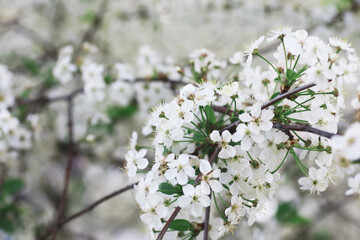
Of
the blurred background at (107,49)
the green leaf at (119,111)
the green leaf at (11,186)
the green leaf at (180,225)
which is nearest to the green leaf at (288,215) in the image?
the blurred background at (107,49)

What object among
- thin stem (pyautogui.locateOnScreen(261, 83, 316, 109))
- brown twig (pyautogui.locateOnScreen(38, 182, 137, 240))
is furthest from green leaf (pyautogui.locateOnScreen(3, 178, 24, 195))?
thin stem (pyautogui.locateOnScreen(261, 83, 316, 109))

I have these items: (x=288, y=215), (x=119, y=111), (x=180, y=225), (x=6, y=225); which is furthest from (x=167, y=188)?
(x=288, y=215)

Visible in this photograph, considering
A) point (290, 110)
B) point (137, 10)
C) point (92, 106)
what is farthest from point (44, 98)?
point (290, 110)

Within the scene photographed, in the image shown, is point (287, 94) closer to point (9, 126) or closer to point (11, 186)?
point (9, 126)

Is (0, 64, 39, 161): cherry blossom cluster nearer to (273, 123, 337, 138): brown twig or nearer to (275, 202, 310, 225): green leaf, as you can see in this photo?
(273, 123, 337, 138): brown twig

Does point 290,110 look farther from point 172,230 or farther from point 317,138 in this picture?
point 172,230

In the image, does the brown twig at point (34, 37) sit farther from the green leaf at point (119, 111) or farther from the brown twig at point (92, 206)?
the brown twig at point (92, 206)

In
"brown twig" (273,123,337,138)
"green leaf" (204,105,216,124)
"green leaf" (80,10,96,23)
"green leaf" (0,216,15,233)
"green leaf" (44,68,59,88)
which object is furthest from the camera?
"green leaf" (80,10,96,23)
